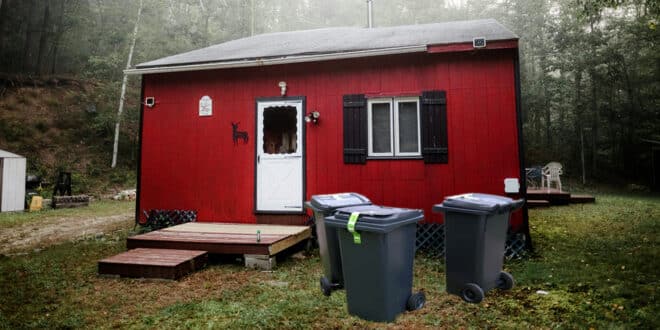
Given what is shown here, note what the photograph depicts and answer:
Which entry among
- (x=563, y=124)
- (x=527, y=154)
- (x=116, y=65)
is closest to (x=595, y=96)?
(x=563, y=124)

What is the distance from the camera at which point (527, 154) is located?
59.6ft

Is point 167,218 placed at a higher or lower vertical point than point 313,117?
lower

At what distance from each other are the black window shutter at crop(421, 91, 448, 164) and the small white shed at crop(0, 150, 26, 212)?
11357 millimetres

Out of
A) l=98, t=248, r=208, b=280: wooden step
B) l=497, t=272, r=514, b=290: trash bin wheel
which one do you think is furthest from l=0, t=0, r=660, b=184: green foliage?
l=497, t=272, r=514, b=290: trash bin wheel

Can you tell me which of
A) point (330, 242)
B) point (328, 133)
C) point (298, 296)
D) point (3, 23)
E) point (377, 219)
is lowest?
point (298, 296)

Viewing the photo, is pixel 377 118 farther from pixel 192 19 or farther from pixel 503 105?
pixel 192 19

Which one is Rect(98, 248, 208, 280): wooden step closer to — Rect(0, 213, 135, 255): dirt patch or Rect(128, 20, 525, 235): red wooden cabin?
Answer: Rect(128, 20, 525, 235): red wooden cabin

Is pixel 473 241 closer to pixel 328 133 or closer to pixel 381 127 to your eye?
pixel 381 127

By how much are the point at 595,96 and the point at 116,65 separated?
21790mm

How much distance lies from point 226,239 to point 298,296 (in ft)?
5.98

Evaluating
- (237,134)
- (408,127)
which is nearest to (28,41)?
(237,134)

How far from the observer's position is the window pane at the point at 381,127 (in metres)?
6.01

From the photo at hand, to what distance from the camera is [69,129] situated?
647 inches

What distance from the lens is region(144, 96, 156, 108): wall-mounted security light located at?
7.01m
